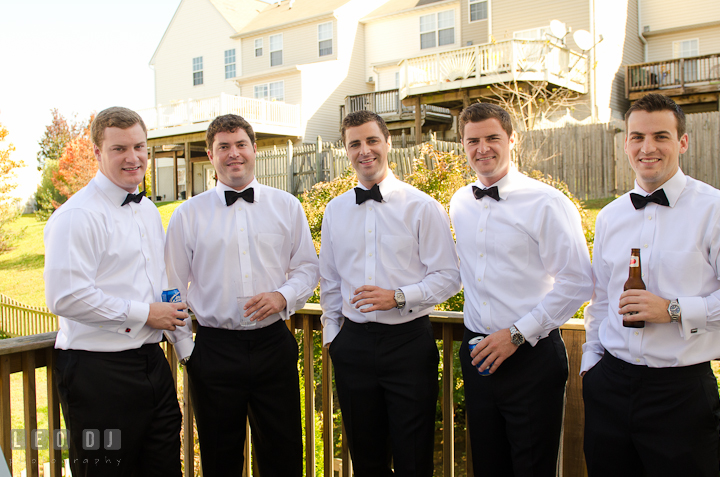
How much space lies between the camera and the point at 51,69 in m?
39.8

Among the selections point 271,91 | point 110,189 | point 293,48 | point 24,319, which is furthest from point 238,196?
point 293,48

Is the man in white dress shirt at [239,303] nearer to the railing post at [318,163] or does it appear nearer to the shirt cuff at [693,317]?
the shirt cuff at [693,317]

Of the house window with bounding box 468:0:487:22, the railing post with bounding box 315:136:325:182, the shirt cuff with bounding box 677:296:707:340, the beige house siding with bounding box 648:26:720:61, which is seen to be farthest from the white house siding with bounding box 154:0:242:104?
the shirt cuff with bounding box 677:296:707:340

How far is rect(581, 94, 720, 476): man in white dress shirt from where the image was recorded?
2197mm

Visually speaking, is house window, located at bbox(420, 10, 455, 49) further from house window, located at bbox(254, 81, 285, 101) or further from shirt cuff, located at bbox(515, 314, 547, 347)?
shirt cuff, located at bbox(515, 314, 547, 347)

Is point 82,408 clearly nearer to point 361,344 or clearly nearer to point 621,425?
point 361,344

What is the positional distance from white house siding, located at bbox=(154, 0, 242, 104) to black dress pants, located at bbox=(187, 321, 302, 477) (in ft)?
82.0

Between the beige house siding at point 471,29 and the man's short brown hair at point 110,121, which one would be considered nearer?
the man's short brown hair at point 110,121

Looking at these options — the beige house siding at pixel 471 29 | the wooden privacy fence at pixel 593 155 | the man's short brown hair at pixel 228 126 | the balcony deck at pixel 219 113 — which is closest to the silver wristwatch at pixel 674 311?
the man's short brown hair at pixel 228 126

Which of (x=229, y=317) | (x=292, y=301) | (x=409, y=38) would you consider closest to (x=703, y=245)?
(x=292, y=301)

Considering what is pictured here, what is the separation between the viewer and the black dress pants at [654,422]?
2191 millimetres

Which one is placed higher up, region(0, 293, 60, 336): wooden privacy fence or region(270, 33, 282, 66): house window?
region(270, 33, 282, 66): house window

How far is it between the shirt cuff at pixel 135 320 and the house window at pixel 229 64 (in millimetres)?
25734

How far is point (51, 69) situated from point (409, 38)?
29.9 m
